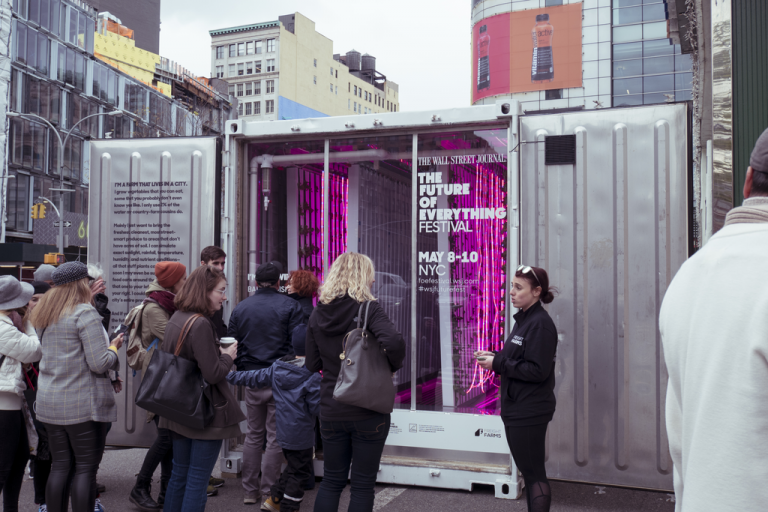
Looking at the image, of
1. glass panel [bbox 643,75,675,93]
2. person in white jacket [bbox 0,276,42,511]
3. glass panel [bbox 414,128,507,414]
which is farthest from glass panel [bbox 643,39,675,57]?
person in white jacket [bbox 0,276,42,511]

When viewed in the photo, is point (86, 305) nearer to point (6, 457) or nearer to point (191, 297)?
point (191, 297)

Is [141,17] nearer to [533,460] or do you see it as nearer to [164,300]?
[164,300]

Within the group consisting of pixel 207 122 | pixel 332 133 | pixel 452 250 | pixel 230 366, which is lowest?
pixel 230 366

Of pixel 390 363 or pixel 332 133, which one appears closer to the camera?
pixel 390 363

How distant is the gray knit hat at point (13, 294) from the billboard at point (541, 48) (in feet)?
172

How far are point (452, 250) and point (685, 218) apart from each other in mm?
1758

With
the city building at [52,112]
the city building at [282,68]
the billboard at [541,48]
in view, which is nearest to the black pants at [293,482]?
the city building at [52,112]

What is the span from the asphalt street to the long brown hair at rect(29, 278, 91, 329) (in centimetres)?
175

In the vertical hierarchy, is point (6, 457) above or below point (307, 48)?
Result: below

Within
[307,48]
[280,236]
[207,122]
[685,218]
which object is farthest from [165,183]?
[307,48]

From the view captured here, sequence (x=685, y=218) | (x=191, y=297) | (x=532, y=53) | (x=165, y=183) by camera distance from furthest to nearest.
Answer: (x=532, y=53), (x=165, y=183), (x=685, y=218), (x=191, y=297)

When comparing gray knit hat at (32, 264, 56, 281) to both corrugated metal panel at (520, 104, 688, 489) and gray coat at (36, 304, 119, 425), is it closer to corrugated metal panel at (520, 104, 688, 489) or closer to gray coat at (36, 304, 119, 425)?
gray coat at (36, 304, 119, 425)

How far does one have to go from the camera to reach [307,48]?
10256 cm

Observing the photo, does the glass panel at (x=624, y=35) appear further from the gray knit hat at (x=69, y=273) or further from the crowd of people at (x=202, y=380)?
the gray knit hat at (x=69, y=273)
